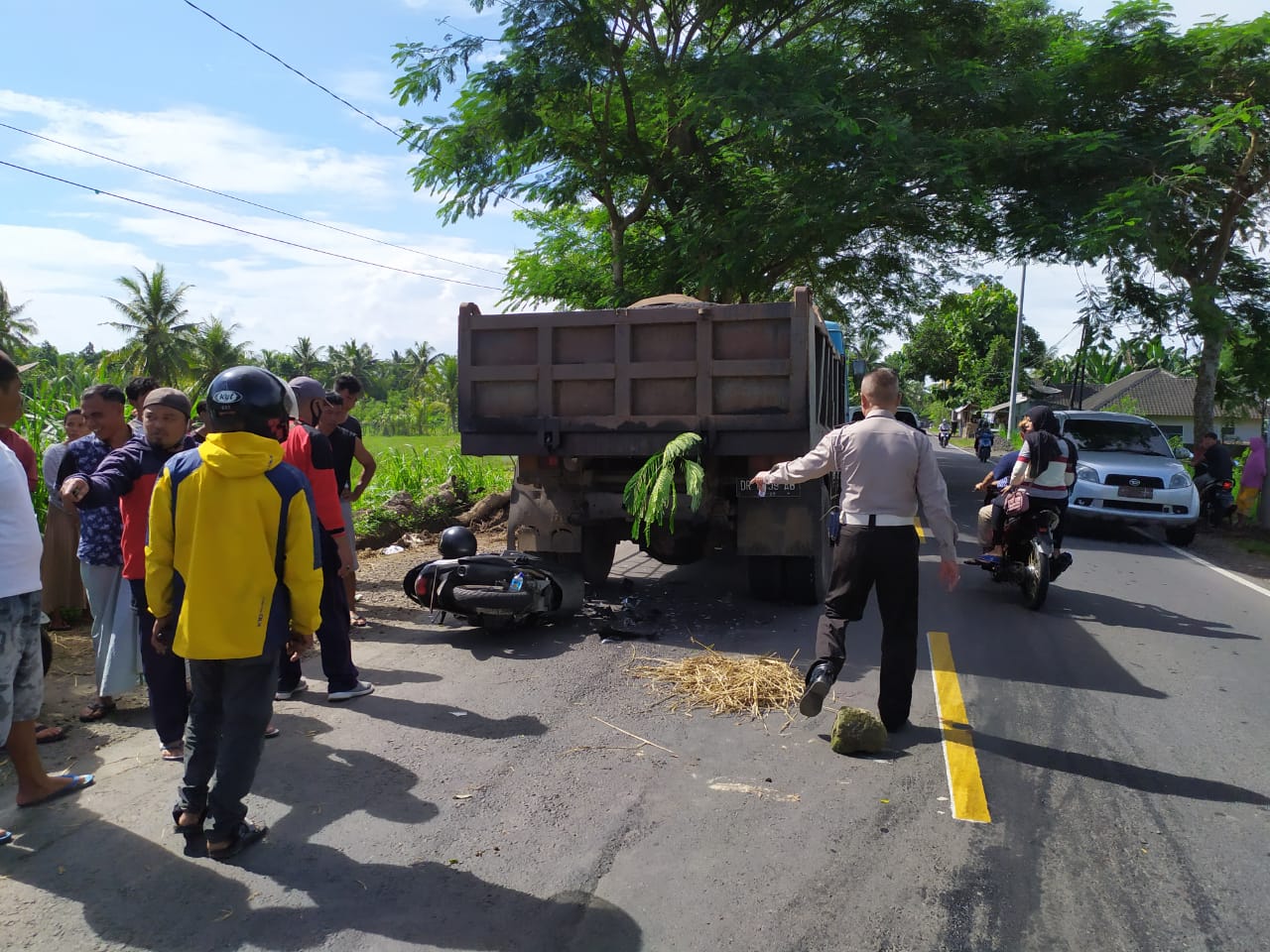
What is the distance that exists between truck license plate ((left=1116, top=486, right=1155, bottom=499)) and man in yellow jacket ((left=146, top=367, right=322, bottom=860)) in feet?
38.2

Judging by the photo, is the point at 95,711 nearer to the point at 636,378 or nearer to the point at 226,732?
the point at 226,732

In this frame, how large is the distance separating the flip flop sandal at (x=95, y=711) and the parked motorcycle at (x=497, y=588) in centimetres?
222

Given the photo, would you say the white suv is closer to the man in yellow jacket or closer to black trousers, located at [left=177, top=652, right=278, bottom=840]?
the man in yellow jacket

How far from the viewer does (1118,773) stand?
4.11 meters

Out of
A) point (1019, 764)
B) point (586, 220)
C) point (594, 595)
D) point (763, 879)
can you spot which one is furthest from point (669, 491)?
point (586, 220)

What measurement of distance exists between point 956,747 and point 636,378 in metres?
3.50

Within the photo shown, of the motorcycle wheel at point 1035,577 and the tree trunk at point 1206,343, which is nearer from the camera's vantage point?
the motorcycle wheel at point 1035,577

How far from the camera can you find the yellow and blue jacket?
318 centimetres

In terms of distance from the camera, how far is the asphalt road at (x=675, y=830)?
286 centimetres

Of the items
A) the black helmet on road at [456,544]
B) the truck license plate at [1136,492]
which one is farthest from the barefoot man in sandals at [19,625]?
the truck license plate at [1136,492]

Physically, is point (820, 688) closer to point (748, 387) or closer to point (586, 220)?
point (748, 387)

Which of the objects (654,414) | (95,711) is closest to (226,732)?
(95,711)

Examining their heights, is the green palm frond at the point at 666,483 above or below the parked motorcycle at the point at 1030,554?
above

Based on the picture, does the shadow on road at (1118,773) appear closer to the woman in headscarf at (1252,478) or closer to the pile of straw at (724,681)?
the pile of straw at (724,681)
